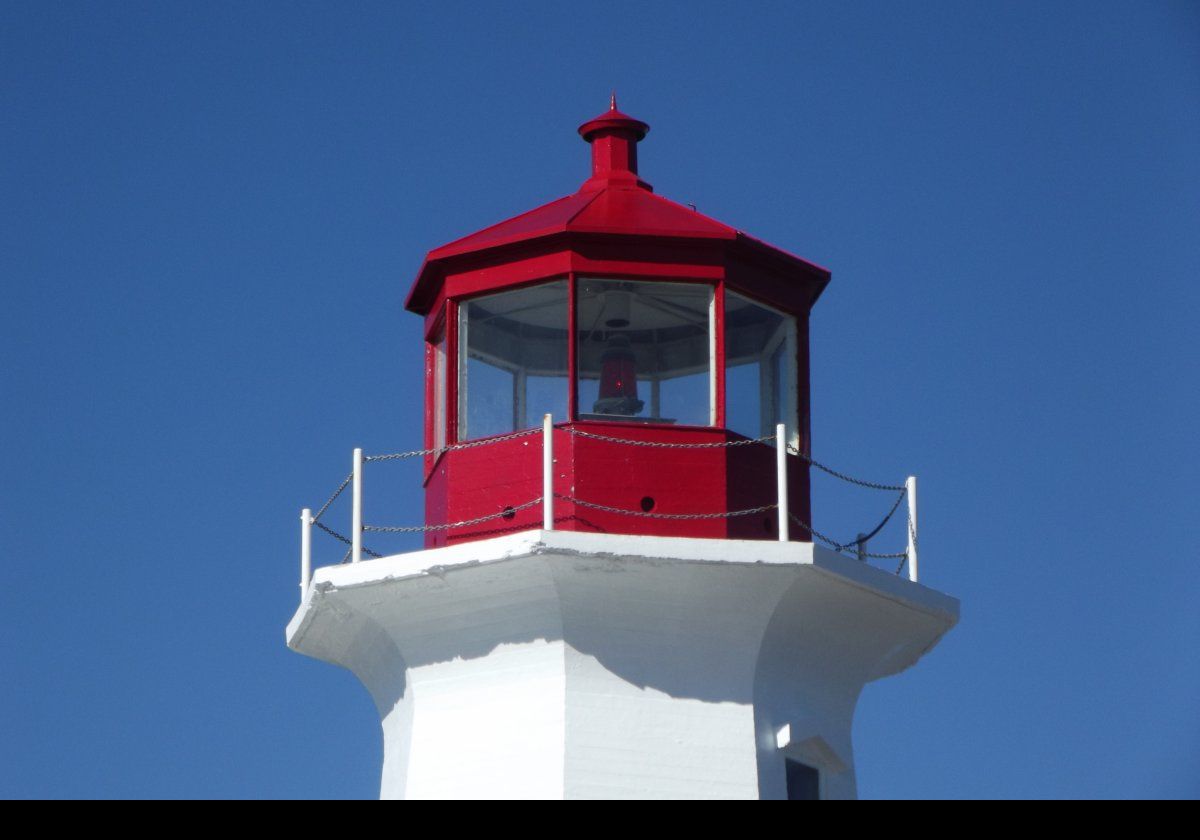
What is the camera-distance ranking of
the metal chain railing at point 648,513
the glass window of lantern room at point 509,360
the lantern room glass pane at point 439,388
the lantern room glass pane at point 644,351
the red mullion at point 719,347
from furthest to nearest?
the lantern room glass pane at point 439,388 < the glass window of lantern room at point 509,360 < the lantern room glass pane at point 644,351 < the red mullion at point 719,347 < the metal chain railing at point 648,513

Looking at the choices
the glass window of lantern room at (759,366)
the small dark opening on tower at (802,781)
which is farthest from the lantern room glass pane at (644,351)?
the small dark opening on tower at (802,781)

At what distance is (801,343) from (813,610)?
1.89 meters

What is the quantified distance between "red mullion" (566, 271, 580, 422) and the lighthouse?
0.08 feet

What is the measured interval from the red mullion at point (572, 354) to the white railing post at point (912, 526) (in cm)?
218

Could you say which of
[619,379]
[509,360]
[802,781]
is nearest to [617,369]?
[619,379]

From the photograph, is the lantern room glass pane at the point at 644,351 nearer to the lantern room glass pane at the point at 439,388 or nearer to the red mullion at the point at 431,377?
the lantern room glass pane at the point at 439,388

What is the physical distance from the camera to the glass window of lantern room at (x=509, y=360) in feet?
49.2

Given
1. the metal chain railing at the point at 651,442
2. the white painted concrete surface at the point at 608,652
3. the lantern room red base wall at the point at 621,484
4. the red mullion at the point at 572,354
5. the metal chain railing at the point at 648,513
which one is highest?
the red mullion at the point at 572,354

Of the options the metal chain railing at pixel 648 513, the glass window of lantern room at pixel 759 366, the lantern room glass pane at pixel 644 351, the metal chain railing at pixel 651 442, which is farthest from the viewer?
the glass window of lantern room at pixel 759 366

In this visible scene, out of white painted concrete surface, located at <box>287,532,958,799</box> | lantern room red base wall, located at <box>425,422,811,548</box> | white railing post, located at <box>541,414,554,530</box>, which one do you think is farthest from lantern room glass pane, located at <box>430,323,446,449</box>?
white railing post, located at <box>541,414,554,530</box>

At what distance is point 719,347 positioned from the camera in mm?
14734
